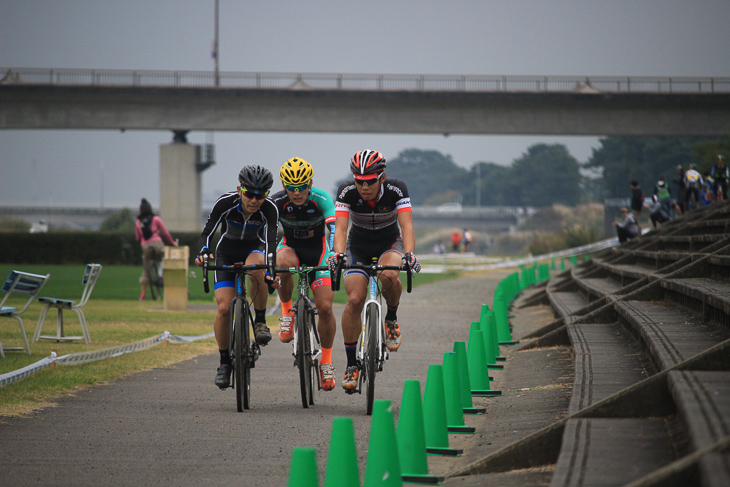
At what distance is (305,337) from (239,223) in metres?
1.39

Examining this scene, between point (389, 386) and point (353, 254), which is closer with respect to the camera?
point (353, 254)

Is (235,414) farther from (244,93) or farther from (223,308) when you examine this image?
(244,93)

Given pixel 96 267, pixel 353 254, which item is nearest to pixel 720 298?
pixel 353 254

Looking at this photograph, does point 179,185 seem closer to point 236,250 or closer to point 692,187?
point 692,187

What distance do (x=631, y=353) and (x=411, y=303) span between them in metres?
14.7

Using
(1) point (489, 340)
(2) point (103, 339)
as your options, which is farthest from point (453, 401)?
(2) point (103, 339)

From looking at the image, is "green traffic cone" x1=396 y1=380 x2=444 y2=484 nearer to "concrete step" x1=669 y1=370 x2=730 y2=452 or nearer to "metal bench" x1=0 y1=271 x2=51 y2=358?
"concrete step" x1=669 y1=370 x2=730 y2=452

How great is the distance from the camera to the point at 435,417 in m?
6.54

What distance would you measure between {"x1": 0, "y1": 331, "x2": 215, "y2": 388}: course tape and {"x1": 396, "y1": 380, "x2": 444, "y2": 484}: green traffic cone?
500 centimetres

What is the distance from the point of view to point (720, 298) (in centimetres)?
773

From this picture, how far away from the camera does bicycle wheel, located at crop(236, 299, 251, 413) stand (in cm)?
812

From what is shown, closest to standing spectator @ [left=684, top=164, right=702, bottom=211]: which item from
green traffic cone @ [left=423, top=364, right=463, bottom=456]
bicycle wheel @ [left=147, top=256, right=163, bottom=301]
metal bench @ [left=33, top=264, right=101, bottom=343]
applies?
bicycle wheel @ [left=147, top=256, right=163, bottom=301]

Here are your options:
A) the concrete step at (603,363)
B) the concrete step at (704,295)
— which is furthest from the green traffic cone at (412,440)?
the concrete step at (704,295)

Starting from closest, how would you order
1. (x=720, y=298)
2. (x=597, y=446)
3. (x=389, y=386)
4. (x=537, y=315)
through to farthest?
1. (x=597, y=446)
2. (x=720, y=298)
3. (x=389, y=386)
4. (x=537, y=315)
